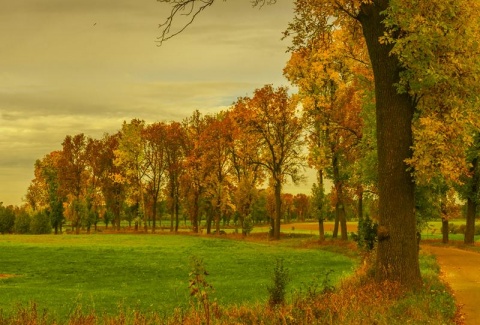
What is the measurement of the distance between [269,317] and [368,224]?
1837 centimetres

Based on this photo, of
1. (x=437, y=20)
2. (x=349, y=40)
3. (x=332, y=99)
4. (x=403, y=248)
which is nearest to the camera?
(x=437, y=20)

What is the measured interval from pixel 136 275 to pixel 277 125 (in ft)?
104

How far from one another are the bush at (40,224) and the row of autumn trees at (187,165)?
1470mm

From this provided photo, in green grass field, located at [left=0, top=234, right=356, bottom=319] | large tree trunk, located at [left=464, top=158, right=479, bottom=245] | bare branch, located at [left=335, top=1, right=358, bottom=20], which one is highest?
→ bare branch, located at [left=335, top=1, right=358, bottom=20]

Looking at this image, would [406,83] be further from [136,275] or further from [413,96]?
[136,275]

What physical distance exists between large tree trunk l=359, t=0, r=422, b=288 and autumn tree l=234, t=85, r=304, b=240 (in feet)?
138

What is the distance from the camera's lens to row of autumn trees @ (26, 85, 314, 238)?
197 ft

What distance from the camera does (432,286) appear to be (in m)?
16.3

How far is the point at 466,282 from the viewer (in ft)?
70.4

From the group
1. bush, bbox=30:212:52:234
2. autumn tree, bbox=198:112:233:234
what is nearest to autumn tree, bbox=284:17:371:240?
autumn tree, bbox=198:112:233:234

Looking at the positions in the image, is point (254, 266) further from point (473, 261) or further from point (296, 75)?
point (296, 75)

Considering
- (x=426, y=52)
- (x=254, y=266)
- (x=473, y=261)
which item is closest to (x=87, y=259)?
(x=254, y=266)

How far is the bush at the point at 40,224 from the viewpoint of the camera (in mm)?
92500

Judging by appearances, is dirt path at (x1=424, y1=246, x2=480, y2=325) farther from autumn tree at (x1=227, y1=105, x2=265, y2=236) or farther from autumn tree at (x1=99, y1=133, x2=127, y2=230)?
autumn tree at (x1=99, y1=133, x2=127, y2=230)
